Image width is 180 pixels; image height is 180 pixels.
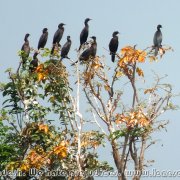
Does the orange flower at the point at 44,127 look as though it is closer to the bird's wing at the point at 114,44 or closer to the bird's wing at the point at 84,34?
the bird's wing at the point at 84,34

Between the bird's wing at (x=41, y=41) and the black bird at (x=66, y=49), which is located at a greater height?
the bird's wing at (x=41, y=41)

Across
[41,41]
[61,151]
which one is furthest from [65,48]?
[61,151]

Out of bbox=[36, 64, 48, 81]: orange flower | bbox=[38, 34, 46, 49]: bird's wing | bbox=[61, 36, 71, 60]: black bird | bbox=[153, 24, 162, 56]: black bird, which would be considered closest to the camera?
bbox=[153, 24, 162, 56]: black bird

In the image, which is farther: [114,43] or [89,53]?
[114,43]

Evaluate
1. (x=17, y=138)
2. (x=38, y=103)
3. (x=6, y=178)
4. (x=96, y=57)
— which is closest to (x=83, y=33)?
(x=96, y=57)

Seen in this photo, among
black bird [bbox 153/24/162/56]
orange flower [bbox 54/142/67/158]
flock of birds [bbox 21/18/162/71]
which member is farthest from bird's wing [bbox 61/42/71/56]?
orange flower [bbox 54/142/67/158]

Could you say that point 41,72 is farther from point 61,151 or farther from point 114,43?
point 114,43

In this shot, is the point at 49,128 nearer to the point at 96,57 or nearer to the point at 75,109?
the point at 75,109

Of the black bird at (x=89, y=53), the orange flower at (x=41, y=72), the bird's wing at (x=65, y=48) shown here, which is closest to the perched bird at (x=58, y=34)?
the bird's wing at (x=65, y=48)

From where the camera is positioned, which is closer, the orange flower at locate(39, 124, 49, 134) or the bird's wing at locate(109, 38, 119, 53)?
the orange flower at locate(39, 124, 49, 134)

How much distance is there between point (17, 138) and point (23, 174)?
3.16ft

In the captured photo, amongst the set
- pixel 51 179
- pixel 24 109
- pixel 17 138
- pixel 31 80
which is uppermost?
pixel 31 80

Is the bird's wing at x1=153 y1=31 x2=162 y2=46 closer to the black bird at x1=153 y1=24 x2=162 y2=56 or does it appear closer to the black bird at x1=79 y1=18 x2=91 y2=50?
the black bird at x1=153 y1=24 x2=162 y2=56

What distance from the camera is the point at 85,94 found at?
1222cm
